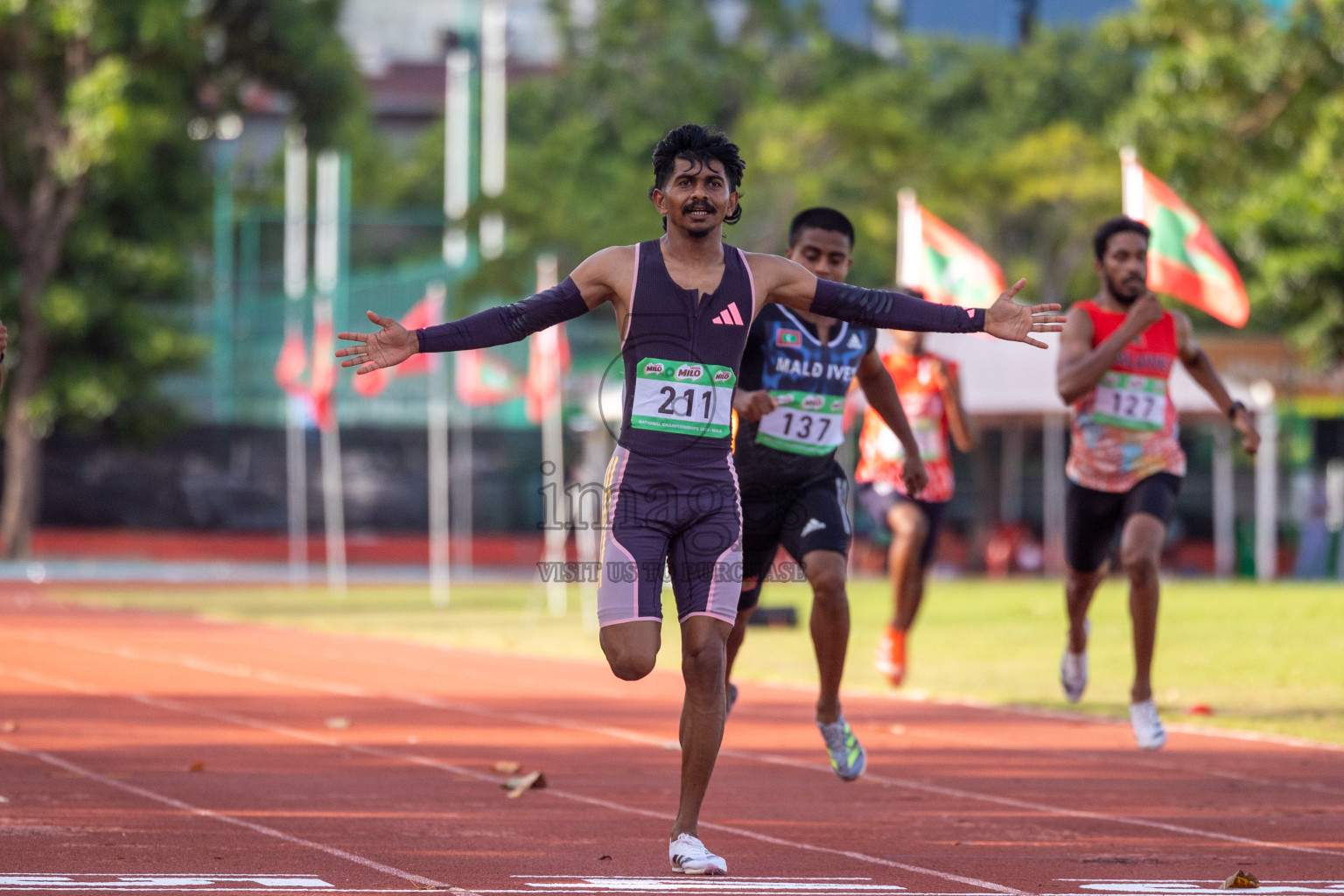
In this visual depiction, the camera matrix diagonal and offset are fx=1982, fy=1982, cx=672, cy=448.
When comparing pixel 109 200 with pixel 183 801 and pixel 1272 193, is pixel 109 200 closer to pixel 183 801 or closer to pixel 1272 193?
pixel 1272 193

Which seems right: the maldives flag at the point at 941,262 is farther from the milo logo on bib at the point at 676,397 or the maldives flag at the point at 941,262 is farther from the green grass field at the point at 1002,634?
the milo logo on bib at the point at 676,397

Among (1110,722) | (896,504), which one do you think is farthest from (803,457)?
(896,504)

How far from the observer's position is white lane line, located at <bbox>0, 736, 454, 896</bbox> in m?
5.79

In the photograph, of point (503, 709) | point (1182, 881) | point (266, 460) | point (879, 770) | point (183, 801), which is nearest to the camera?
point (1182, 881)

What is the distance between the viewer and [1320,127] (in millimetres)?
25578

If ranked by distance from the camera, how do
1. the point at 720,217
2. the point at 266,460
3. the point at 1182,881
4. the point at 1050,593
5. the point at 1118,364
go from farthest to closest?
the point at 266,460 < the point at 1050,593 < the point at 1118,364 < the point at 720,217 < the point at 1182,881

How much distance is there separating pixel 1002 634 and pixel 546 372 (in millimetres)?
6247

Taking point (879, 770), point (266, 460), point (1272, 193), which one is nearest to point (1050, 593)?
point (1272, 193)

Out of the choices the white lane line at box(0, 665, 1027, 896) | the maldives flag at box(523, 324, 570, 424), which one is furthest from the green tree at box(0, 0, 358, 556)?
the white lane line at box(0, 665, 1027, 896)

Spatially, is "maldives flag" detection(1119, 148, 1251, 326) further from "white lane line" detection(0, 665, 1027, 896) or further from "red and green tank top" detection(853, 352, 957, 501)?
"white lane line" detection(0, 665, 1027, 896)

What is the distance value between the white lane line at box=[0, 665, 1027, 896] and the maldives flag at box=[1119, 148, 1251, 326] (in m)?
6.93

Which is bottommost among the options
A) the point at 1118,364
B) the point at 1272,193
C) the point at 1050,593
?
the point at 1050,593

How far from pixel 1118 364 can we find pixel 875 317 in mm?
3345

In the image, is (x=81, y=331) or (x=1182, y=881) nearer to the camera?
(x=1182, y=881)
